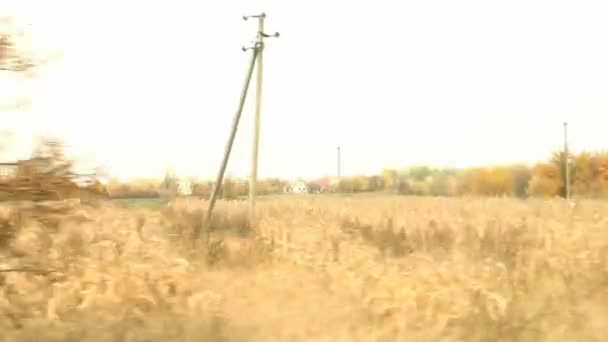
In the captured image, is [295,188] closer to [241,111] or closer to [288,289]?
[241,111]

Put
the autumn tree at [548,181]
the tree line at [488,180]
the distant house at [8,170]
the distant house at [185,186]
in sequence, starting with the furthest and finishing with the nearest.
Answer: the autumn tree at [548,181], the tree line at [488,180], the distant house at [185,186], the distant house at [8,170]

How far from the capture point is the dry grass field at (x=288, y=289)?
22.0 ft

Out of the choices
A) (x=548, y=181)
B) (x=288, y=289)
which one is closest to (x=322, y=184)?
(x=548, y=181)

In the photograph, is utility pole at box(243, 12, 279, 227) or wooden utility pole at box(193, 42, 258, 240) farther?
utility pole at box(243, 12, 279, 227)

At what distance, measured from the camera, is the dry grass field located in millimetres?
6707

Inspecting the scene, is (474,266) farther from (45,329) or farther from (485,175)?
(485,175)

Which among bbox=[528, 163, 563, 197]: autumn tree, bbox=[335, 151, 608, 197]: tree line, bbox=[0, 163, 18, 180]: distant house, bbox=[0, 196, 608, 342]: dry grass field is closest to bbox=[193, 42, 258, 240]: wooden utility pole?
bbox=[0, 196, 608, 342]: dry grass field

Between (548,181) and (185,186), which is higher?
(548,181)

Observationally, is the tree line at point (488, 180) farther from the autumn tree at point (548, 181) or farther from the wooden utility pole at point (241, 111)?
the wooden utility pole at point (241, 111)

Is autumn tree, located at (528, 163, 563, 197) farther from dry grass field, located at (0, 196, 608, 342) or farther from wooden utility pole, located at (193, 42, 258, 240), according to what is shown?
dry grass field, located at (0, 196, 608, 342)

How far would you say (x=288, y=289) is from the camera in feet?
28.2

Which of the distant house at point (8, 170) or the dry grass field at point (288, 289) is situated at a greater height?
the distant house at point (8, 170)

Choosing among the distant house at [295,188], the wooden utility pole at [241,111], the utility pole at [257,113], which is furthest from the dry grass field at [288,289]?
the distant house at [295,188]

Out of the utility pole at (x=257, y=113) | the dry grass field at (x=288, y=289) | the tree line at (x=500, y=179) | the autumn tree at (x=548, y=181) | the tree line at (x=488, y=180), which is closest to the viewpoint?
the dry grass field at (x=288, y=289)
